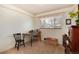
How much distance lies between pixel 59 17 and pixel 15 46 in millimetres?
1747

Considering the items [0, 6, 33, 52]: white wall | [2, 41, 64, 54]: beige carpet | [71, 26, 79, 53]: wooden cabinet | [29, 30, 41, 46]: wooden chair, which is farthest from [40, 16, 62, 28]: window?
[71, 26, 79, 53]: wooden cabinet

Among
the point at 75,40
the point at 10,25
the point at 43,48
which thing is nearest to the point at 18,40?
the point at 10,25

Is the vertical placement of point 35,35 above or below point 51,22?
below

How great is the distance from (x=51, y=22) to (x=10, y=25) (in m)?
1.39

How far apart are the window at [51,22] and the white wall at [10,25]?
401 mm

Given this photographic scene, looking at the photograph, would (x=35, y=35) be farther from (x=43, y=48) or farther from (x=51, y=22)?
(x=51, y=22)

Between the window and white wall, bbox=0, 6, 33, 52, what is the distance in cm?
40

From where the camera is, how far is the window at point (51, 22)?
12.3 feet

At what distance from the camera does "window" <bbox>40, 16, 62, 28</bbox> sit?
3.74m

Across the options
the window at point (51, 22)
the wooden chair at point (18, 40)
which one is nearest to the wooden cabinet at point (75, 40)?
the window at point (51, 22)

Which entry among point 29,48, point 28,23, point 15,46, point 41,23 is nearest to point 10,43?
point 15,46

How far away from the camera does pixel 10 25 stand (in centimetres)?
388

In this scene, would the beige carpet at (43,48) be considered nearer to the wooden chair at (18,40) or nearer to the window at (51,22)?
the wooden chair at (18,40)

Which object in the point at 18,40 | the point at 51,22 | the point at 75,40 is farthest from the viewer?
the point at 18,40
